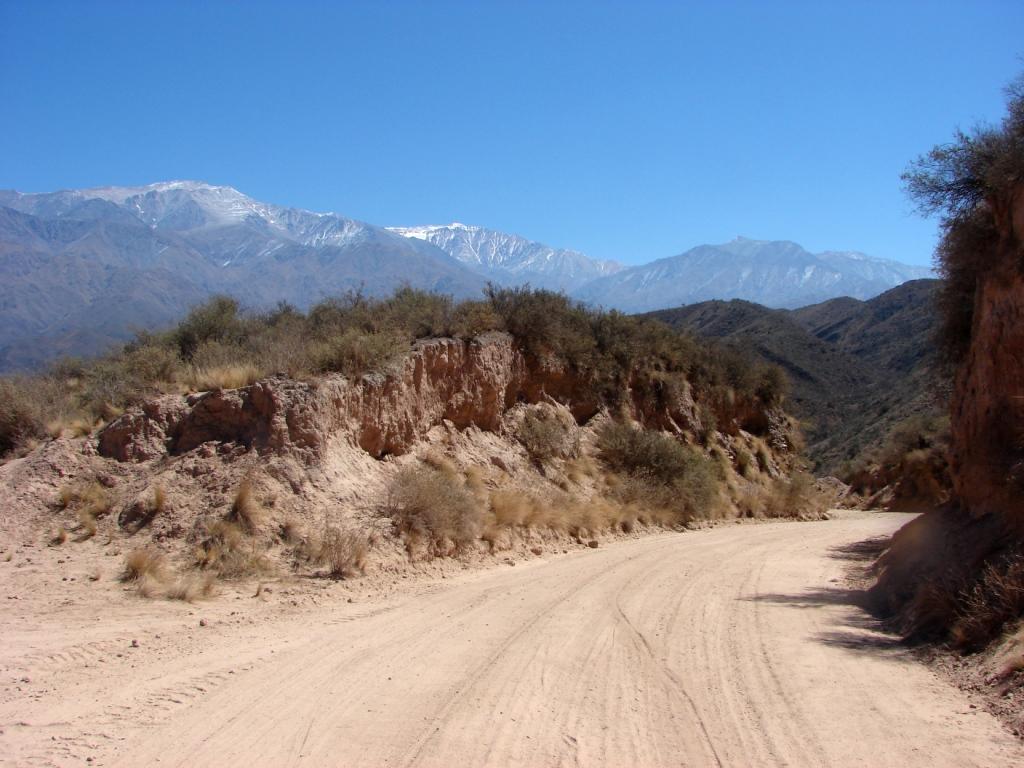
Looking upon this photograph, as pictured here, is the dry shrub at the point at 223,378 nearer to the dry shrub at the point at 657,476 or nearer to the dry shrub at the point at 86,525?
the dry shrub at the point at 86,525

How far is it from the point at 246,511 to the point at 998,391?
10.8 metres

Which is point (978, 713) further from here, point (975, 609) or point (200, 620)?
point (200, 620)

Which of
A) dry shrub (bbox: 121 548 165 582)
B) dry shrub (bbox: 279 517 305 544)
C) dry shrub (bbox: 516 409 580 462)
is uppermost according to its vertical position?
dry shrub (bbox: 516 409 580 462)

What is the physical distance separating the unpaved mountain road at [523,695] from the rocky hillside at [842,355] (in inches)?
1021

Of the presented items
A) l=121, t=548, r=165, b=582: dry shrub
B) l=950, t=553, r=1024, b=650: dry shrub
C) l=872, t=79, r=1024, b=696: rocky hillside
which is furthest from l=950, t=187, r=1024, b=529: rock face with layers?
l=121, t=548, r=165, b=582: dry shrub

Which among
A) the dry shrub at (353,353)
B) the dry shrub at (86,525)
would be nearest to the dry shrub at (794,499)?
the dry shrub at (353,353)

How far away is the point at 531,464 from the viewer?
18797 mm

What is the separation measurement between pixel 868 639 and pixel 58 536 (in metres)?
10.5

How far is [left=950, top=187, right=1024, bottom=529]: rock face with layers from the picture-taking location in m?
9.26

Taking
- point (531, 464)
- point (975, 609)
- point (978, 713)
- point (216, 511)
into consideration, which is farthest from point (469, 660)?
point (531, 464)

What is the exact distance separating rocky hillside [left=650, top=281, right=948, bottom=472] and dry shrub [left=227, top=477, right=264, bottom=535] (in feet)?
85.0

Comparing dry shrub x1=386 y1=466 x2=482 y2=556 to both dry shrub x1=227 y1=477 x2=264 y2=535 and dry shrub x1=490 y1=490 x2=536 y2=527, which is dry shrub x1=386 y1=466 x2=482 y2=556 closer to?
dry shrub x1=490 y1=490 x2=536 y2=527

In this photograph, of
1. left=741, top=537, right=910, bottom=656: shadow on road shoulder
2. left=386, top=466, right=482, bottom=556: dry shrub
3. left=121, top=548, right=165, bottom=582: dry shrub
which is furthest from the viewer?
left=386, top=466, right=482, bottom=556: dry shrub

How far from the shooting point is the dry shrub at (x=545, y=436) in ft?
63.5
